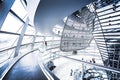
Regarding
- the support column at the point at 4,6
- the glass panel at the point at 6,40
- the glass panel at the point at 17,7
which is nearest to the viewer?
the support column at the point at 4,6

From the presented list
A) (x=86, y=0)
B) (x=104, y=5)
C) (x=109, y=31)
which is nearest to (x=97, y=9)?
(x=104, y=5)

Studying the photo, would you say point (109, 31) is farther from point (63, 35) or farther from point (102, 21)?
point (63, 35)

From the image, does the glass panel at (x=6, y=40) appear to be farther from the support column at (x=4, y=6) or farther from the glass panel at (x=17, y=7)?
the support column at (x=4, y=6)

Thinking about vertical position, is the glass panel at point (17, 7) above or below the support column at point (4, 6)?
above

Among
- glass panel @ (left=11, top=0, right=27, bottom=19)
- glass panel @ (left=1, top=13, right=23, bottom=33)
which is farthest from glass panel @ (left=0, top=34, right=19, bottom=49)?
glass panel @ (left=11, top=0, right=27, bottom=19)

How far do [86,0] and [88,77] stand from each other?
10849mm

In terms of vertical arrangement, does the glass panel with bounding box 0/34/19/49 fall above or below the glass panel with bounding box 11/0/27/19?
below

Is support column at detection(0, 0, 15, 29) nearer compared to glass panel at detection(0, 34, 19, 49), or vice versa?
support column at detection(0, 0, 15, 29)

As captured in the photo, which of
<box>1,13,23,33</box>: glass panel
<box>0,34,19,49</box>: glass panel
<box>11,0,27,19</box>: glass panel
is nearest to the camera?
<box>11,0,27,19</box>: glass panel

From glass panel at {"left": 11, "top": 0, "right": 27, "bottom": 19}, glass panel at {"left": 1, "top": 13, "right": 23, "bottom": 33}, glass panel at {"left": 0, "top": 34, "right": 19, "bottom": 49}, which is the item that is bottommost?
glass panel at {"left": 0, "top": 34, "right": 19, "bottom": 49}

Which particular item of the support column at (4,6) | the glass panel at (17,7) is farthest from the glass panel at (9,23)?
the support column at (4,6)

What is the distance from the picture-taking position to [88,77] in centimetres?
1402

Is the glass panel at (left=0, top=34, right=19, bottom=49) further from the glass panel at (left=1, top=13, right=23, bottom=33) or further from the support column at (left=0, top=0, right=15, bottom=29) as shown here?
the support column at (left=0, top=0, right=15, bottom=29)

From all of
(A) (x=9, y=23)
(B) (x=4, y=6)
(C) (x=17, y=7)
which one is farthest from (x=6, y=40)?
(B) (x=4, y=6)
